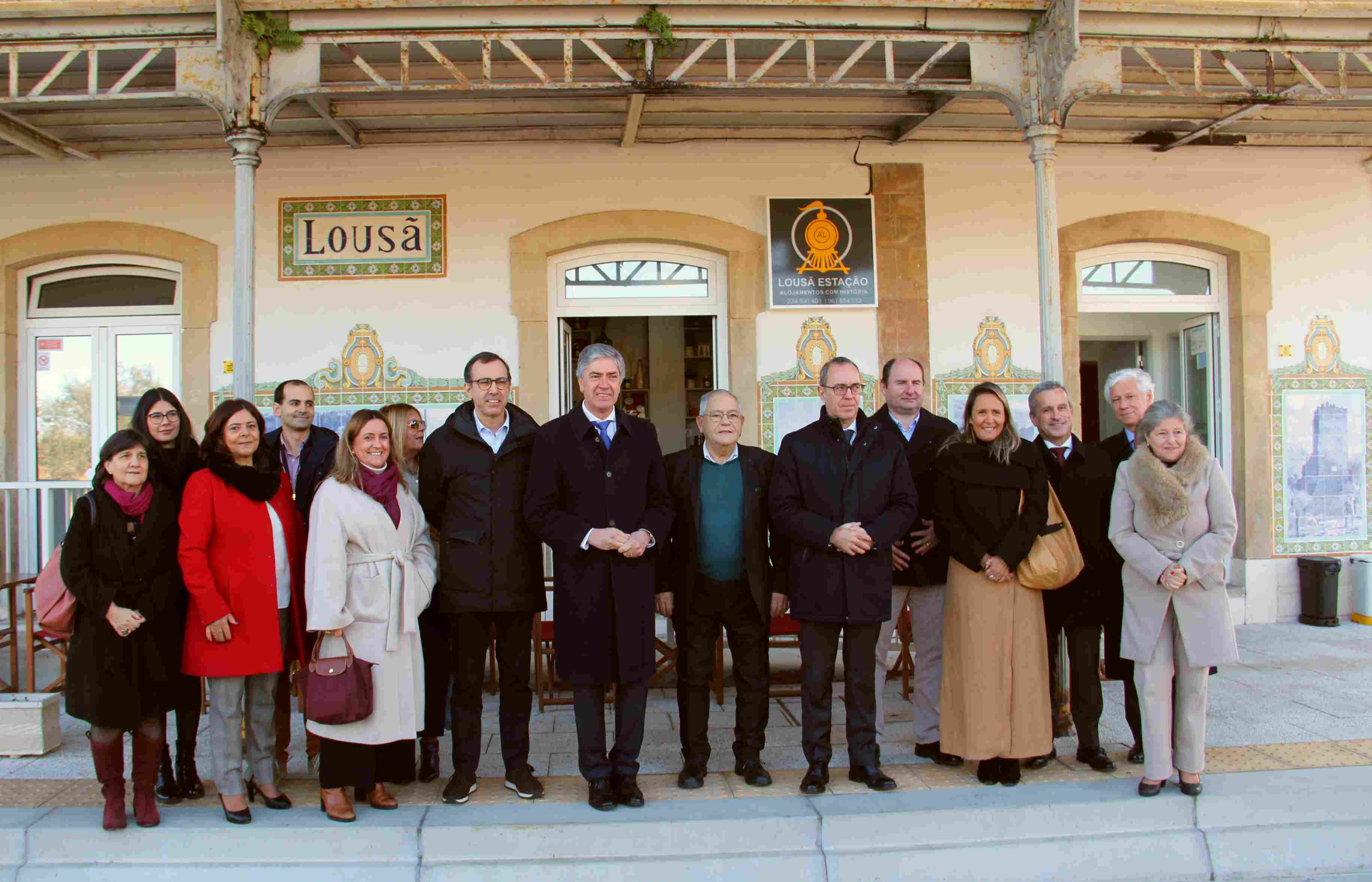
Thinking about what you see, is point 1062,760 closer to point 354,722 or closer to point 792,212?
point 354,722

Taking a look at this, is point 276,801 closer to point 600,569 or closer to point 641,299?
point 600,569

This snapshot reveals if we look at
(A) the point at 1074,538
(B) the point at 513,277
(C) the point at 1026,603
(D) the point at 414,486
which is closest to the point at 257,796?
(D) the point at 414,486

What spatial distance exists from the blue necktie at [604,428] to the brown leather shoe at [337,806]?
1.71 m

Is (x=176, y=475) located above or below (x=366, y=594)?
above

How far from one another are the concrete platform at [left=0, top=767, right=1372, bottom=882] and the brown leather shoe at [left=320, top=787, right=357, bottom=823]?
0.12 feet

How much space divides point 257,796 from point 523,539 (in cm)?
156

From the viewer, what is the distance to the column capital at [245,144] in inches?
200

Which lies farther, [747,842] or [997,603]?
[997,603]

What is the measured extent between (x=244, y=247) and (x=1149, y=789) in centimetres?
499

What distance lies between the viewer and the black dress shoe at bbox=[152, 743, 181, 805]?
4.02 m

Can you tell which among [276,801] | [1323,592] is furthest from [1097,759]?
[1323,592]

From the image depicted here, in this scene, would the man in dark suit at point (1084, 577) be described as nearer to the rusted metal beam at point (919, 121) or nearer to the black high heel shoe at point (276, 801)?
the rusted metal beam at point (919, 121)

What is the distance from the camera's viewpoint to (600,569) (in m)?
3.87

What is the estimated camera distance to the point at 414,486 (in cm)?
440
